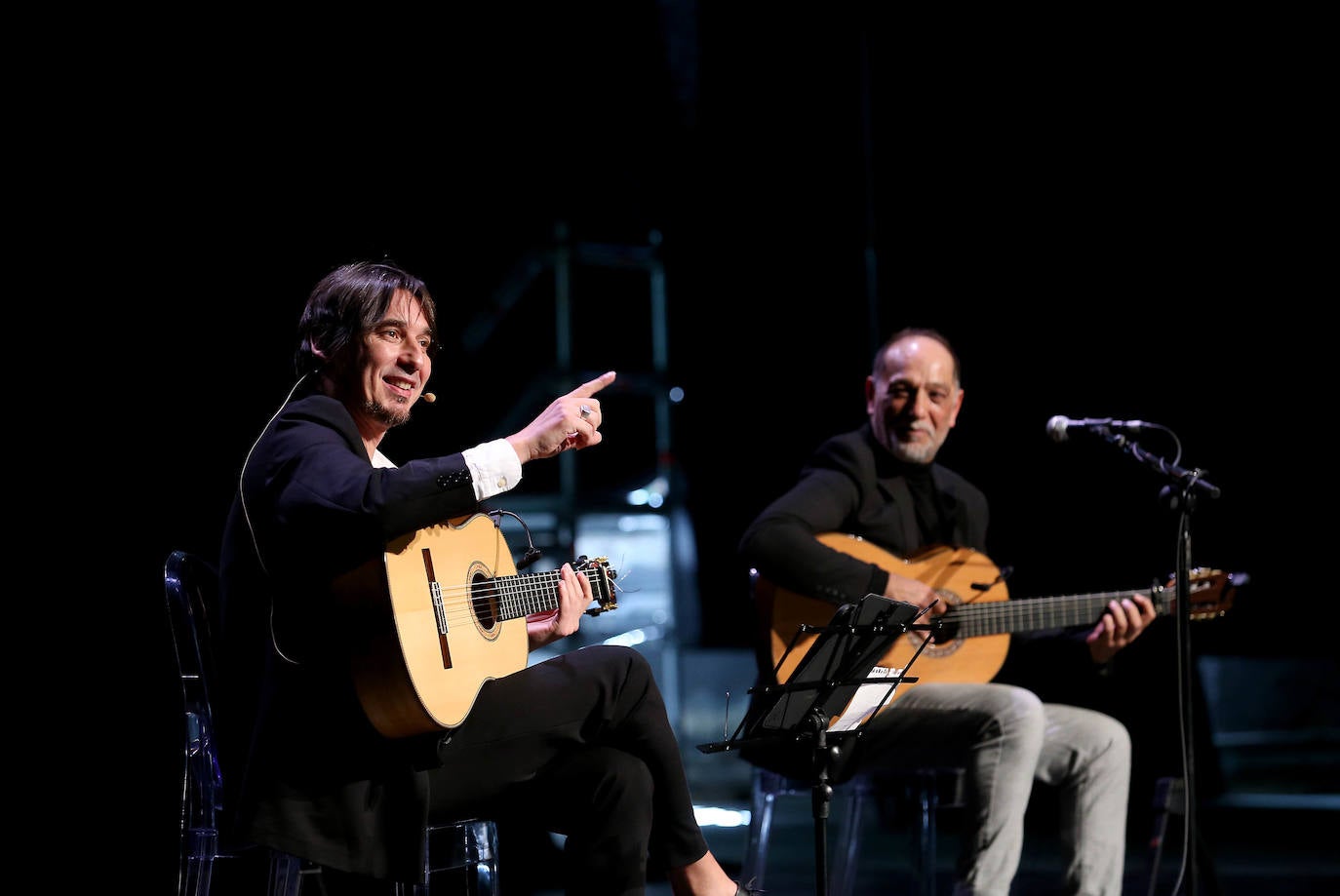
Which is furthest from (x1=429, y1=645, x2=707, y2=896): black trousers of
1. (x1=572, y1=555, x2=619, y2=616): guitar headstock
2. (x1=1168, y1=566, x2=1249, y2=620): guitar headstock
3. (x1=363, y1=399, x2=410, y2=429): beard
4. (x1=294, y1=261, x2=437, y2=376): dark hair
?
(x1=1168, y1=566, x2=1249, y2=620): guitar headstock

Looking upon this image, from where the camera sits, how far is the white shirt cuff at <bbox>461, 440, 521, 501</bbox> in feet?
7.55

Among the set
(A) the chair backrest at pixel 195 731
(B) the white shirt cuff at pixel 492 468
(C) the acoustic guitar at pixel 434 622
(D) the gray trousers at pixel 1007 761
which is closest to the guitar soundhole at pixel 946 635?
(D) the gray trousers at pixel 1007 761

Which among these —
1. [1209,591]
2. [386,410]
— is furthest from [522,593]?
[1209,591]

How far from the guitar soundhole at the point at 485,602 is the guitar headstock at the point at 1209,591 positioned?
2.03 m

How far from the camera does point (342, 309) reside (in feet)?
8.19

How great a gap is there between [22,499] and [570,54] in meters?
3.54

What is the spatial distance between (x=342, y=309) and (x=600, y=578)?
81 centimetres

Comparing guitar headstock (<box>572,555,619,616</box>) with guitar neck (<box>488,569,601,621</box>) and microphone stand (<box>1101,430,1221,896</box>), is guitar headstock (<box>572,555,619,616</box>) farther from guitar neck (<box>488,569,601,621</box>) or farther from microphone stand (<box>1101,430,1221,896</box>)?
microphone stand (<box>1101,430,1221,896</box>)

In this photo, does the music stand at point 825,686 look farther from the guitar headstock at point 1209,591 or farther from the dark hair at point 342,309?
the guitar headstock at point 1209,591

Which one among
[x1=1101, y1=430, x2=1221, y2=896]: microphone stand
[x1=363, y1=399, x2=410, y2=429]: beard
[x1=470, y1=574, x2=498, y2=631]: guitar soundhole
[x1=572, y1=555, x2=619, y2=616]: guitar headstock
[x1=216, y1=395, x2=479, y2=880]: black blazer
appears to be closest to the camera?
[x1=216, y1=395, x2=479, y2=880]: black blazer

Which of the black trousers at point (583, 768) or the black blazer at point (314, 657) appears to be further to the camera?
the black trousers at point (583, 768)

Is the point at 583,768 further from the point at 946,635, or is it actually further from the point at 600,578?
the point at 946,635

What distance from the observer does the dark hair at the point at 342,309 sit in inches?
98.0

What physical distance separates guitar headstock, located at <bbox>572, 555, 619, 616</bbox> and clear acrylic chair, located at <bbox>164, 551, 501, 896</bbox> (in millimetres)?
538
